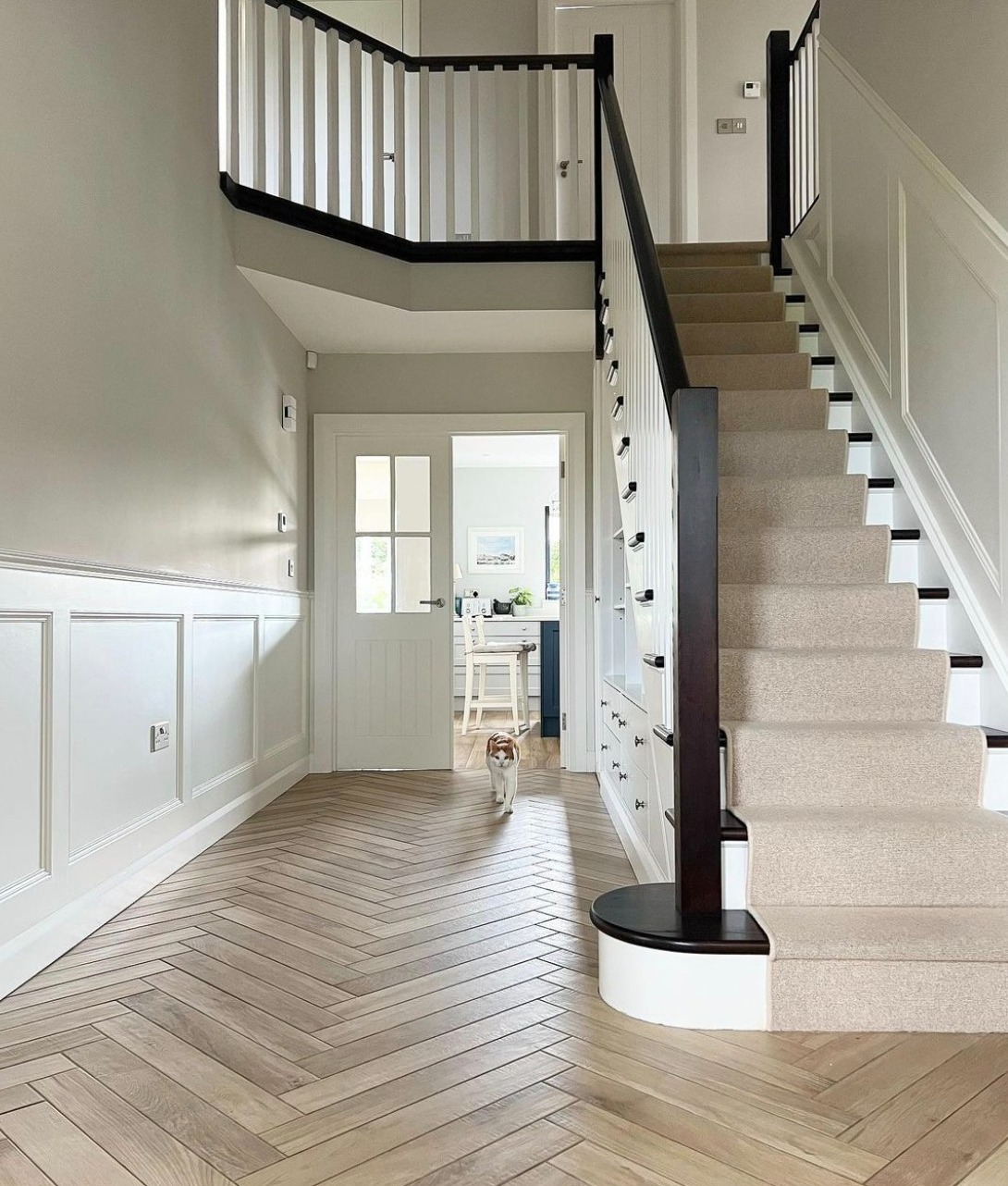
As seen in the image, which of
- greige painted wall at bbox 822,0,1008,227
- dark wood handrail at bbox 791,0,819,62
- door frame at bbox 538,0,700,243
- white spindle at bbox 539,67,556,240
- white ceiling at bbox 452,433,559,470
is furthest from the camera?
white ceiling at bbox 452,433,559,470

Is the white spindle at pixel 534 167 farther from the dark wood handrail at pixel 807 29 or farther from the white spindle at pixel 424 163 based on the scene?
the dark wood handrail at pixel 807 29

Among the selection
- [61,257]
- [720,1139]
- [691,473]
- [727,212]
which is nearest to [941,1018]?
[720,1139]

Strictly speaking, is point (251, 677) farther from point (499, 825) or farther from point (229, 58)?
point (229, 58)

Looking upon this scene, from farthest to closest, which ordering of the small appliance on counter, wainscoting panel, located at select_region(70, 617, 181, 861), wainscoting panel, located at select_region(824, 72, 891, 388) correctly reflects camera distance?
the small appliance on counter < wainscoting panel, located at select_region(824, 72, 891, 388) < wainscoting panel, located at select_region(70, 617, 181, 861)

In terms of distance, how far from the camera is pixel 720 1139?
1544mm

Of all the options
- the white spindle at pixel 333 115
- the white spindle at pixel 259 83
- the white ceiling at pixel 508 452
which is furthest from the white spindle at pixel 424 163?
the white ceiling at pixel 508 452

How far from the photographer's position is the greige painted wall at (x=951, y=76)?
250cm

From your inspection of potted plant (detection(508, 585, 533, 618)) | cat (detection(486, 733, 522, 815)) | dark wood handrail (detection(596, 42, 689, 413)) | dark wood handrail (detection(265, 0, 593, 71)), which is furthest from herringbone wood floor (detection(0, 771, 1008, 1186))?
potted plant (detection(508, 585, 533, 618))

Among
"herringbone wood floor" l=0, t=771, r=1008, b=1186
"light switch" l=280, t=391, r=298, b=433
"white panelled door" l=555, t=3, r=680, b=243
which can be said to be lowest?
"herringbone wood floor" l=0, t=771, r=1008, b=1186

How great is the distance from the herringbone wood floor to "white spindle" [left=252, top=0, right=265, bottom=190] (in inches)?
117

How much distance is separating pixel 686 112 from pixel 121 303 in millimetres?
4069

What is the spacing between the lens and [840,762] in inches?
92.2

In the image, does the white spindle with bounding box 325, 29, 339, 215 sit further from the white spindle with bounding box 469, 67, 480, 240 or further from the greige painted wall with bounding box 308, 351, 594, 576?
the greige painted wall with bounding box 308, 351, 594, 576

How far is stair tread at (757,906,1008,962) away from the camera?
6.21 feet
